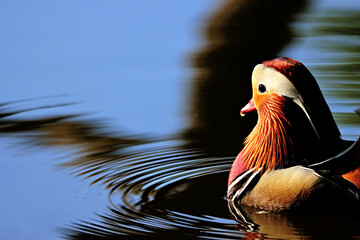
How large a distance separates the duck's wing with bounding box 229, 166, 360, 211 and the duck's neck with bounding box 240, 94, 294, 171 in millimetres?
117

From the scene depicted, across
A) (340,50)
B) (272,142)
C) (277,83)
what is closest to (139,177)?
(272,142)

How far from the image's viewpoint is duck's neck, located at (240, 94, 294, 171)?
4715 millimetres

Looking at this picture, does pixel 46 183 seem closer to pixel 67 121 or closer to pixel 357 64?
pixel 67 121

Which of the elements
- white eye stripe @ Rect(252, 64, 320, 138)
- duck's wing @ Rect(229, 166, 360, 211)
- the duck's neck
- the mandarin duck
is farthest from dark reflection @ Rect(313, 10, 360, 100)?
duck's wing @ Rect(229, 166, 360, 211)

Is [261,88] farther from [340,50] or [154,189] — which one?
[340,50]

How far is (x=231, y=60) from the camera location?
7.15m

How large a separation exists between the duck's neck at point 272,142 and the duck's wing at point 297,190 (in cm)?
12

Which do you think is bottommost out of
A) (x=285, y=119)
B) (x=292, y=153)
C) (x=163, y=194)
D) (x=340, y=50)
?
(x=163, y=194)

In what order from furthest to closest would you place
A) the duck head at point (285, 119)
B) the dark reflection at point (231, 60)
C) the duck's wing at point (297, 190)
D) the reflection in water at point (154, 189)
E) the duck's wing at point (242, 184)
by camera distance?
the dark reflection at point (231, 60) → the duck's wing at point (242, 184) → the duck head at point (285, 119) → the duck's wing at point (297, 190) → the reflection in water at point (154, 189)

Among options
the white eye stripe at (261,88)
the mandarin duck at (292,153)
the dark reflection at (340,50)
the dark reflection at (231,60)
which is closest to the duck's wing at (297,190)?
the mandarin duck at (292,153)

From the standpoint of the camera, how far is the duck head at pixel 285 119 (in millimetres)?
4469

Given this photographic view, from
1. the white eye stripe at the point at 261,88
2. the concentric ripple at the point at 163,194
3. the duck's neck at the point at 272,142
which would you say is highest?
the white eye stripe at the point at 261,88

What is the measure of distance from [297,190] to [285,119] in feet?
1.62

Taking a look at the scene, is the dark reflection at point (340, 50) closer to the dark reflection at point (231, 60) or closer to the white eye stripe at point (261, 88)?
the dark reflection at point (231, 60)
